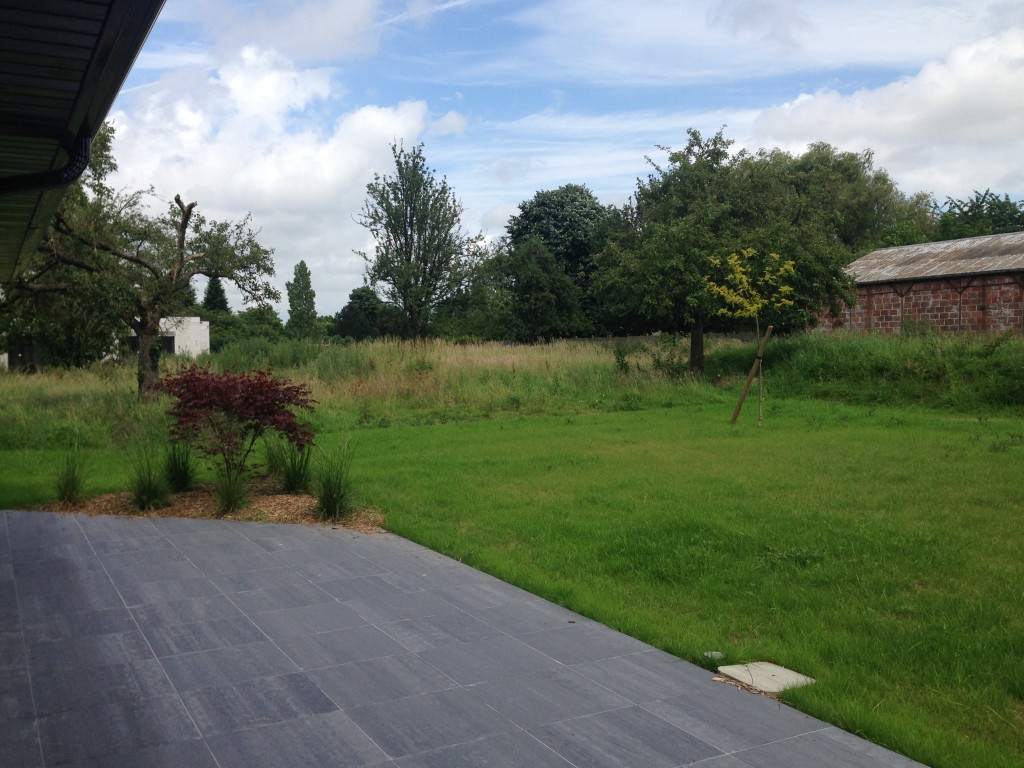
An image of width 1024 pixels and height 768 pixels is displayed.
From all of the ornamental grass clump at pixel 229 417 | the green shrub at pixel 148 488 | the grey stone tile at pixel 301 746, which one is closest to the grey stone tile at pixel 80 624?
the grey stone tile at pixel 301 746

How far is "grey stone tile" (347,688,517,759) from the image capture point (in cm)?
353

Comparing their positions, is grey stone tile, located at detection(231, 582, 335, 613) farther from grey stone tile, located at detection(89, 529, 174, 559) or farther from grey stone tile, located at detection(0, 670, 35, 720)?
grey stone tile, located at detection(89, 529, 174, 559)

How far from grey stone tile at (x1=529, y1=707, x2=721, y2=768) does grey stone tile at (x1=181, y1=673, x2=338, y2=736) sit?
3.51 feet

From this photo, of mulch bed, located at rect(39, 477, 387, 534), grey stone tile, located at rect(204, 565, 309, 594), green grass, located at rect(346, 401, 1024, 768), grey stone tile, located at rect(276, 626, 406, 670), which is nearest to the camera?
green grass, located at rect(346, 401, 1024, 768)

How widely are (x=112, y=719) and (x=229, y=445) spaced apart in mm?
5287

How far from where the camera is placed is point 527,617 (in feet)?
17.1

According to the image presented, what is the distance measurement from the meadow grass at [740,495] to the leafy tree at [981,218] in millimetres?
30234

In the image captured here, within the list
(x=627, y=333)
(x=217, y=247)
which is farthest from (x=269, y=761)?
(x=627, y=333)

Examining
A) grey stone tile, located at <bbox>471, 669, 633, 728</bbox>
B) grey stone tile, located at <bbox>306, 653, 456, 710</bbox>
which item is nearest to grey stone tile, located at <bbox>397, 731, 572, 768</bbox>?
grey stone tile, located at <bbox>471, 669, 633, 728</bbox>

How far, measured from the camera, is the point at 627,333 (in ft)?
126

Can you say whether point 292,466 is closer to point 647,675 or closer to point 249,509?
point 249,509

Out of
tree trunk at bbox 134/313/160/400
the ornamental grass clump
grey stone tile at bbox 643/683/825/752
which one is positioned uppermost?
tree trunk at bbox 134/313/160/400

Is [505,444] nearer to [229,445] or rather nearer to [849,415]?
[229,445]

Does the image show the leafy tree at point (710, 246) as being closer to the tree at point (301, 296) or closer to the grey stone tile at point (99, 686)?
the grey stone tile at point (99, 686)
